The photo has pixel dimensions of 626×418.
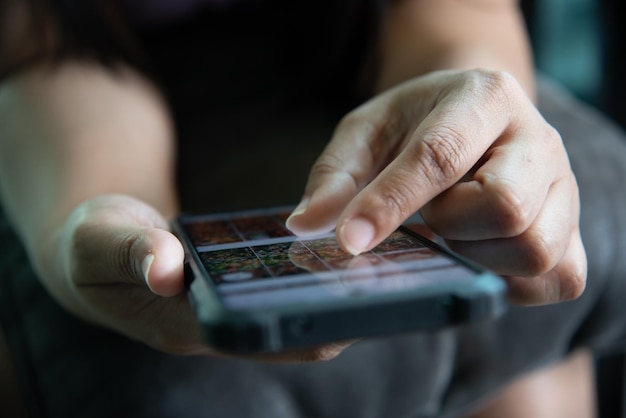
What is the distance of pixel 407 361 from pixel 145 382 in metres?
0.17

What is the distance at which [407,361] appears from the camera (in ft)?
1.51

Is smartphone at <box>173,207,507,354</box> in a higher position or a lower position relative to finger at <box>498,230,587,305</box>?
higher

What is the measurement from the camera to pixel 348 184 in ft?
1.34

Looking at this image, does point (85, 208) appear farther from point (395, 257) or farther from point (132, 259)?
point (395, 257)

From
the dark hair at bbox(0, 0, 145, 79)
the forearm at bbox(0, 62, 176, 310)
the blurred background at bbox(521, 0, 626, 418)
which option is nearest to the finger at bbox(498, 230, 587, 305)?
the forearm at bbox(0, 62, 176, 310)

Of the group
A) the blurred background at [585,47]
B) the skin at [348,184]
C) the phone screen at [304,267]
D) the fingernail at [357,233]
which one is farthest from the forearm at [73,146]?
the blurred background at [585,47]

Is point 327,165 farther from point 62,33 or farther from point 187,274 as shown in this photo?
point 62,33

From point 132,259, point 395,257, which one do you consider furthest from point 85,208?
point 395,257

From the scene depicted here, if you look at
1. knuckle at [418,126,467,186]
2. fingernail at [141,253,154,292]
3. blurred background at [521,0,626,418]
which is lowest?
blurred background at [521,0,626,418]

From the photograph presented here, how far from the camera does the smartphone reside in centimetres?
28

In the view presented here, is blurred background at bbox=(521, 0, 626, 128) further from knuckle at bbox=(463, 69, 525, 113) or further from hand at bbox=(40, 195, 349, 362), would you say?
hand at bbox=(40, 195, 349, 362)

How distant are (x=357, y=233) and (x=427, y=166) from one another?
0.05 meters

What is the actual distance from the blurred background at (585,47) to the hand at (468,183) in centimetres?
59

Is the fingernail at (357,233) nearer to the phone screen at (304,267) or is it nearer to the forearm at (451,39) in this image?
the phone screen at (304,267)
